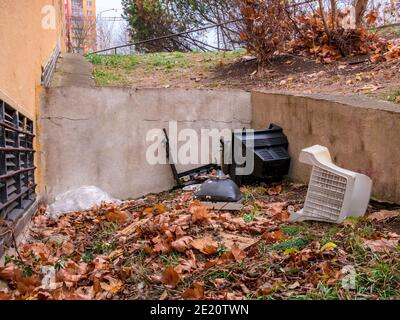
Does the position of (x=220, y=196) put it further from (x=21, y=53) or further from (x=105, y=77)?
(x=105, y=77)

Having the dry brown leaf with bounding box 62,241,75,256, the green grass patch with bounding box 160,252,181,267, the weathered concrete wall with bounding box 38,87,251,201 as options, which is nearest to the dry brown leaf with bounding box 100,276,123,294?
the green grass patch with bounding box 160,252,181,267

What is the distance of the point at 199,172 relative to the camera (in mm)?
7090

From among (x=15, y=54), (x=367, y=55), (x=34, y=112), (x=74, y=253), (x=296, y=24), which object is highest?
(x=296, y=24)

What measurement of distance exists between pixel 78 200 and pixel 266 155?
2.54 m

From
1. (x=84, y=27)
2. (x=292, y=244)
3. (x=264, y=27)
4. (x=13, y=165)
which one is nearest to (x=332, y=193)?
(x=292, y=244)

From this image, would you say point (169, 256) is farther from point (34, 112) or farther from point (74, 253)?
point (34, 112)

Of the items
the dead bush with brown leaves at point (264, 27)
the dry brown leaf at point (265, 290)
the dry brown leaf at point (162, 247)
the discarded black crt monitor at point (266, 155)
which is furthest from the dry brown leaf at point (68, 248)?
the dead bush with brown leaves at point (264, 27)

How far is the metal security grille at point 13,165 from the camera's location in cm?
363

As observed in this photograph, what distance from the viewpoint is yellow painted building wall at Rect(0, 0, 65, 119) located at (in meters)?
4.12

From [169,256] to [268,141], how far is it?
10.4 ft

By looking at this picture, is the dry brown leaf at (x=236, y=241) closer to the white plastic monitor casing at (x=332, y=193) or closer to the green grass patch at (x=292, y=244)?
the green grass patch at (x=292, y=244)

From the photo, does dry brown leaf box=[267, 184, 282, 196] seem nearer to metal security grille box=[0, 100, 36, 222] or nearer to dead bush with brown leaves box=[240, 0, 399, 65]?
metal security grille box=[0, 100, 36, 222]

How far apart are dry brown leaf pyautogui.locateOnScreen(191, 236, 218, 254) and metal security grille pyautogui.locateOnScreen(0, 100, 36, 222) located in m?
1.44
